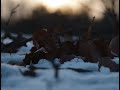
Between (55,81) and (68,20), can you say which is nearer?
(55,81)

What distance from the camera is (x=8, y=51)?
2.99 m

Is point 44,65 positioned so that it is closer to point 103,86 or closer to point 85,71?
point 85,71

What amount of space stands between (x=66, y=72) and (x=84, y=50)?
931 millimetres

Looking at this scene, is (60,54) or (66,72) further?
(60,54)

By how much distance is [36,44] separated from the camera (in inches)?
107

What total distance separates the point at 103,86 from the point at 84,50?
1.10m

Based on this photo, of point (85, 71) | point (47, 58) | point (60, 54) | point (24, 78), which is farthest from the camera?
point (60, 54)

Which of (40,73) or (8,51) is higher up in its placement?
(8,51)

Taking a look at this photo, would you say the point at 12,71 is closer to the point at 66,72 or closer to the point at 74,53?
the point at 66,72

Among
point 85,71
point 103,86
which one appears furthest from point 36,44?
point 103,86

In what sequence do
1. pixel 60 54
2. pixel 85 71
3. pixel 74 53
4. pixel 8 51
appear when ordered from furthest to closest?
pixel 8 51, pixel 74 53, pixel 60 54, pixel 85 71

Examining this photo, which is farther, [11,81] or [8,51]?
[8,51]

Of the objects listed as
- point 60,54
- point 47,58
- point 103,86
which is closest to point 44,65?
point 47,58

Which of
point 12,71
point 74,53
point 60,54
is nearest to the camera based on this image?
point 12,71
